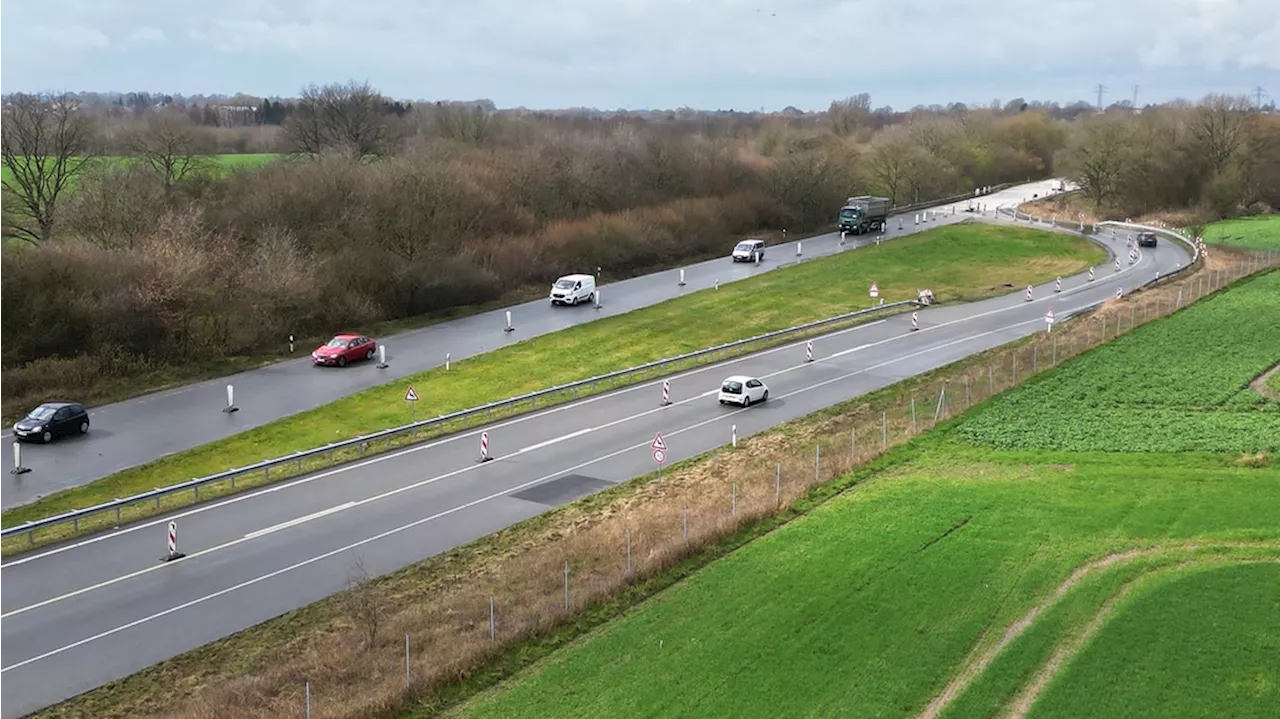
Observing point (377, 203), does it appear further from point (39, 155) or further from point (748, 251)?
point (748, 251)

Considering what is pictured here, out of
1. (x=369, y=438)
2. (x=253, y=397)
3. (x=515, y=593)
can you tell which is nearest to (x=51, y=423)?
(x=253, y=397)

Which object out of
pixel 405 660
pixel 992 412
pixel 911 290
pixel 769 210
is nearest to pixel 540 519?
pixel 405 660

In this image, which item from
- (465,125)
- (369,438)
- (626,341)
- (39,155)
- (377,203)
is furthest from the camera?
(465,125)

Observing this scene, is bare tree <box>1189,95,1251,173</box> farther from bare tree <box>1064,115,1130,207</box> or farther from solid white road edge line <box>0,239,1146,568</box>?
solid white road edge line <box>0,239,1146,568</box>

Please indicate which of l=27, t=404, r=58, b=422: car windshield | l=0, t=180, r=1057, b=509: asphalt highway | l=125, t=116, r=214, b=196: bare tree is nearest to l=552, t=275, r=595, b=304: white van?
l=0, t=180, r=1057, b=509: asphalt highway

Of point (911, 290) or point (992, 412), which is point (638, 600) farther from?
point (911, 290)

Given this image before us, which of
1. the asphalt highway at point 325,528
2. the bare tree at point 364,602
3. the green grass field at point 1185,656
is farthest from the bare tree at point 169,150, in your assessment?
the green grass field at point 1185,656

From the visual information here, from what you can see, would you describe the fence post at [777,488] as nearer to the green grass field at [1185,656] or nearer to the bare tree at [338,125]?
the green grass field at [1185,656]

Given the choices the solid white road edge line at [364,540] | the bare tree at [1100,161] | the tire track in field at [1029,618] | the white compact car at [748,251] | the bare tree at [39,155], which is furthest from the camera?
the bare tree at [1100,161]
